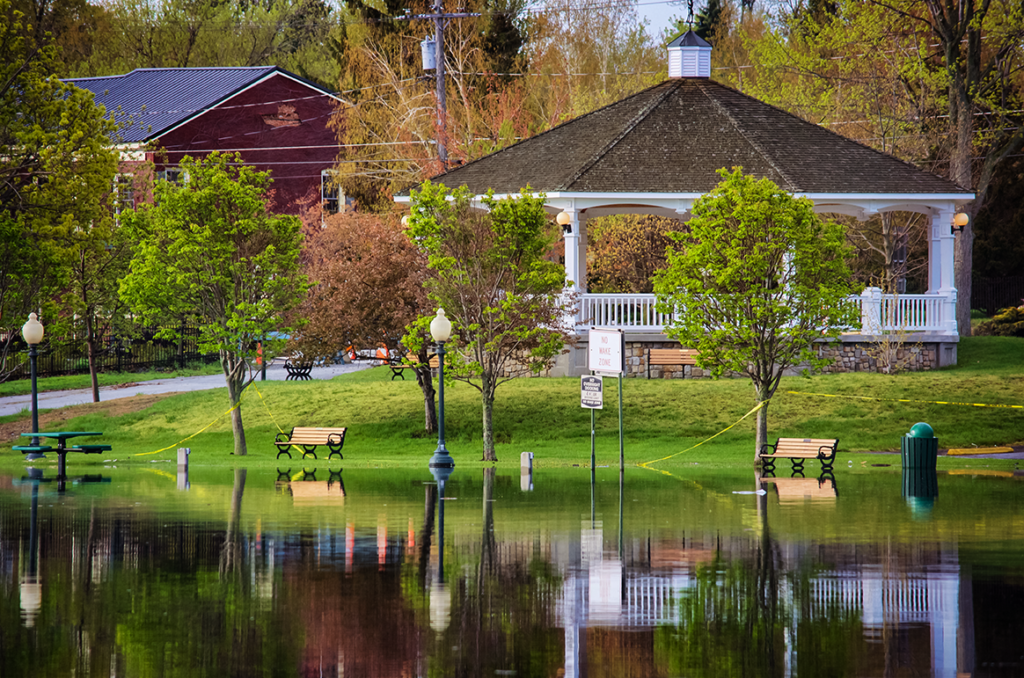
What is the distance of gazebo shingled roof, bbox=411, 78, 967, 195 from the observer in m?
34.6

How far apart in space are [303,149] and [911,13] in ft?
86.8

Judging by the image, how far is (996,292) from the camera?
52875 mm

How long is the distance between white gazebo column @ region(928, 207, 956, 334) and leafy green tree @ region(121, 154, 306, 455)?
1684 centimetres

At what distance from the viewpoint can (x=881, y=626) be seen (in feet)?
36.4

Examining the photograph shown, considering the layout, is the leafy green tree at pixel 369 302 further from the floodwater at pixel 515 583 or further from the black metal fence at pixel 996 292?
the black metal fence at pixel 996 292

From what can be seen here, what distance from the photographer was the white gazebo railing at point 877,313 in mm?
34688

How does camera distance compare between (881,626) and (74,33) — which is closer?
(881,626)

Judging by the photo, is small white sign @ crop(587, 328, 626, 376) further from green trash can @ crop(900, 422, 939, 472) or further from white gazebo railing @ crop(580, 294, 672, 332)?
white gazebo railing @ crop(580, 294, 672, 332)

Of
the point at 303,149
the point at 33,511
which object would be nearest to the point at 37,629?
the point at 33,511

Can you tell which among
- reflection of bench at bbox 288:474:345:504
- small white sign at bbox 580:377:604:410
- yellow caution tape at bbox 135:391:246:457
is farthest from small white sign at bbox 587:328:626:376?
yellow caution tape at bbox 135:391:246:457

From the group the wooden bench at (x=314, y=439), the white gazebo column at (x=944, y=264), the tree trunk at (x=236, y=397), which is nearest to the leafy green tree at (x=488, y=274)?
the wooden bench at (x=314, y=439)

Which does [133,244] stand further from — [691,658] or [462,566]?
[691,658]

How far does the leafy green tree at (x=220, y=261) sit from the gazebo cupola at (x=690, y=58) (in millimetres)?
14507

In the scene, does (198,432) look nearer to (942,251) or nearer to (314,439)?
(314,439)
